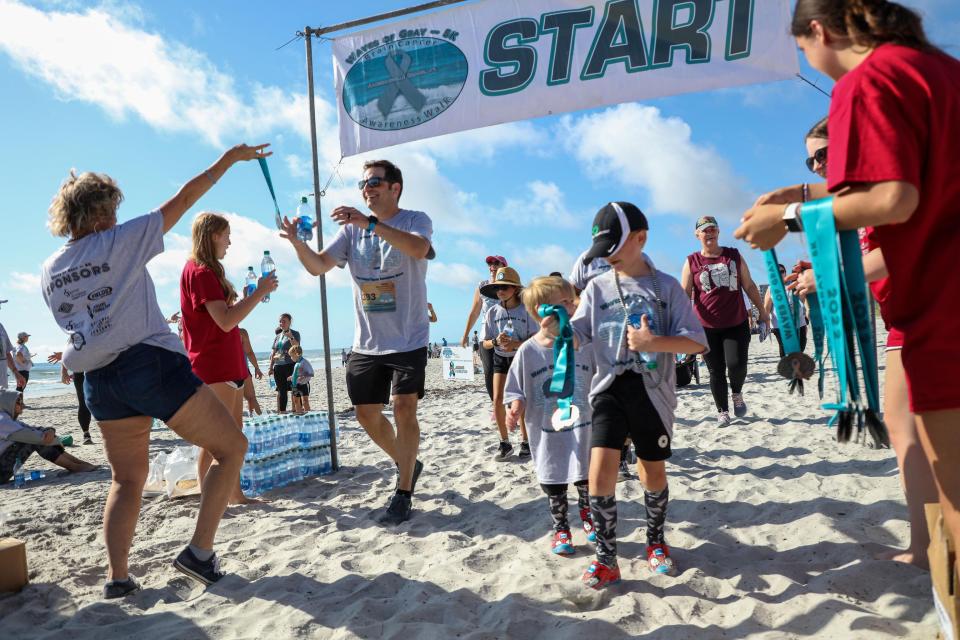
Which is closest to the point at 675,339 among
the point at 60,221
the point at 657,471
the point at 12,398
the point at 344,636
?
the point at 657,471

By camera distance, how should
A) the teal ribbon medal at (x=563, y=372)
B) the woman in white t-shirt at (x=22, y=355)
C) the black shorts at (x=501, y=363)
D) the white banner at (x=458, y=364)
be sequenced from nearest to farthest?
the teal ribbon medal at (x=563, y=372) → the black shorts at (x=501, y=363) → the woman in white t-shirt at (x=22, y=355) → the white banner at (x=458, y=364)

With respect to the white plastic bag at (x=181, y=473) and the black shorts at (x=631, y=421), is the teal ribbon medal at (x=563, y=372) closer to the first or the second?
the black shorts at (x=631, y=421)

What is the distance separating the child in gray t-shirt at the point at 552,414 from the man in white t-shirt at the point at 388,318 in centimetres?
83

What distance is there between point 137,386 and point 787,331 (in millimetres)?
2878

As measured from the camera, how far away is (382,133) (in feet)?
19.6

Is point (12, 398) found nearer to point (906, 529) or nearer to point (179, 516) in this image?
point (179, 516)

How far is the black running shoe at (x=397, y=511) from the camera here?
402cm

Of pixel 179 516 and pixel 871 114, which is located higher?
pixel 871 114

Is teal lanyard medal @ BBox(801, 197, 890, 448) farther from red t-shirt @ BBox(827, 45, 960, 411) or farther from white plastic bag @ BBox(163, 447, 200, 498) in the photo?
white plastic bag @ BBox(163, 447, 200, 498)

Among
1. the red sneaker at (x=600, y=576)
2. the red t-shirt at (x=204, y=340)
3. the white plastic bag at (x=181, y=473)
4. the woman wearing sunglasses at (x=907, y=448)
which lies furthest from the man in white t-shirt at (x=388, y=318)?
the woman wearing sunglasses at (x=907, y=448)

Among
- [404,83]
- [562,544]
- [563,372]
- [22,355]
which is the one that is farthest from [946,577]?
[22,355]

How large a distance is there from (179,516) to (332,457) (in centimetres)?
145

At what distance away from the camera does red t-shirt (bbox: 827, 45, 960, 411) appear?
1.43m

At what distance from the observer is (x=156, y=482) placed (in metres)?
5.19
